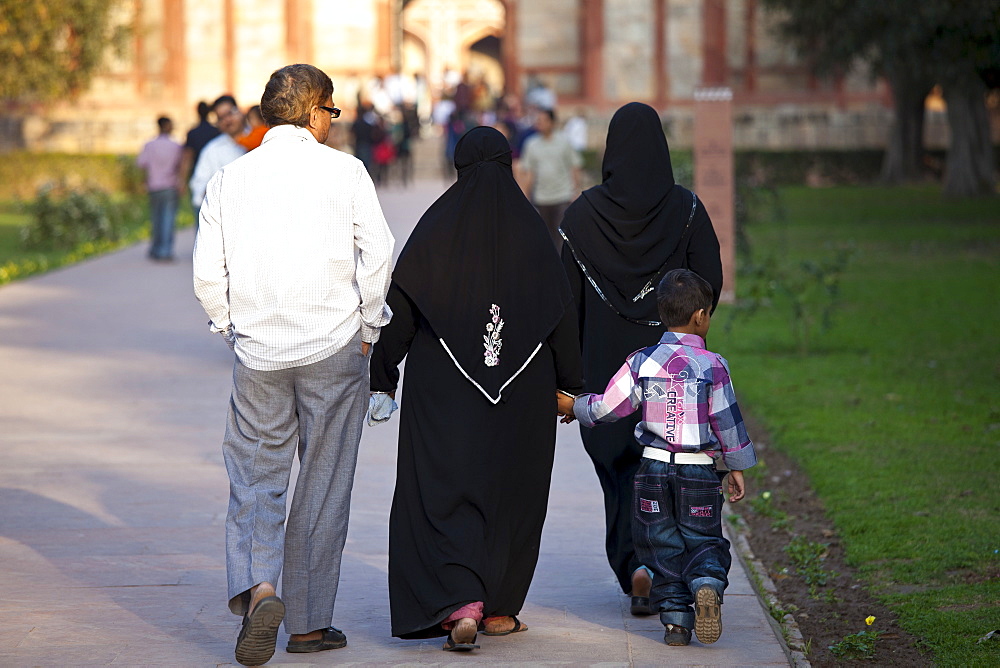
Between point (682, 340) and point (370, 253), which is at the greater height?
point (370, 253)

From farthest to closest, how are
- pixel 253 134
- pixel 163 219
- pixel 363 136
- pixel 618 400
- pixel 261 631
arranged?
pixel 363 136 → pixel 163 219 → pixel 253 134 → pixel 618 400 → pixel 261 631

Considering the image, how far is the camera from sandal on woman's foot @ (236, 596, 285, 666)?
4172mm

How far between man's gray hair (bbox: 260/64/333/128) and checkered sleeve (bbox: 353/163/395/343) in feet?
0.85

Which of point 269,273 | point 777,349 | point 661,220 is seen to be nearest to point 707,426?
point 661,220

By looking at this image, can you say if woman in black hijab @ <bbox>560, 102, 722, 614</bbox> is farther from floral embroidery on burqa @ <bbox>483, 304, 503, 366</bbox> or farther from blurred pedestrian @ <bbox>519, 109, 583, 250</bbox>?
blurred pedestrian @ <bbox>519, 109, 583, 250</bbox>

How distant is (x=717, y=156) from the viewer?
45.6ft

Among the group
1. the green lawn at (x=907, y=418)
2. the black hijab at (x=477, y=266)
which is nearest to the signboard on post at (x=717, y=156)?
the green lawn at (x=907, y=418)

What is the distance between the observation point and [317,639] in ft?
14.9

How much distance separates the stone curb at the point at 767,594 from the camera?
4727mm

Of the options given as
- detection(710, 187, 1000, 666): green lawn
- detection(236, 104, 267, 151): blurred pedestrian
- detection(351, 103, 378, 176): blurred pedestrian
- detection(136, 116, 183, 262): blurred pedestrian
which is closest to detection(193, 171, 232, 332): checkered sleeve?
detection(710, 187, 1000, 666): green lawn

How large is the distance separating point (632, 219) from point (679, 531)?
115 centimetres

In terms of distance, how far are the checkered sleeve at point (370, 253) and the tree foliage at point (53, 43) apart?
80.4 feet

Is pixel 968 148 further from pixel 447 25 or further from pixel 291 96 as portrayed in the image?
pixel 291 96

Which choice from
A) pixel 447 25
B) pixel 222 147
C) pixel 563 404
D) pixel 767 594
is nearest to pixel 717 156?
pixel 222 147
